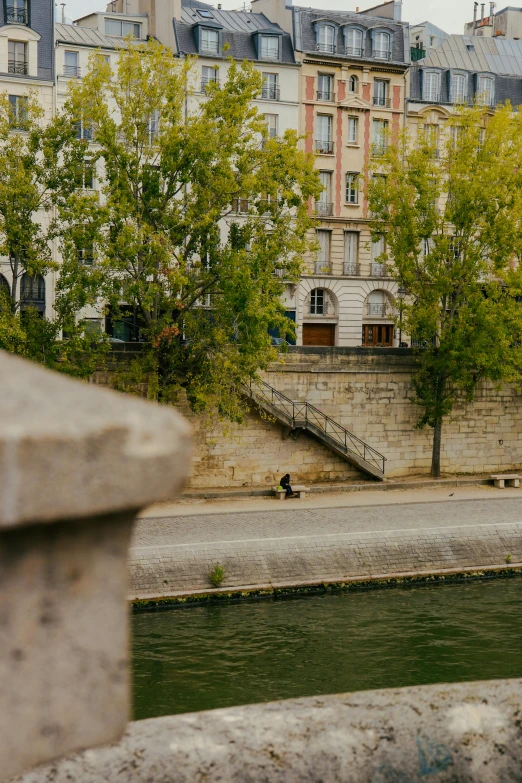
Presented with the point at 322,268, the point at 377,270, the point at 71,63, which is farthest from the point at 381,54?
the point at 71,63

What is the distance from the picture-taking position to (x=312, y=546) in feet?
69.9

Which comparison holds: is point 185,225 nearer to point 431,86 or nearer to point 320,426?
point 320,426

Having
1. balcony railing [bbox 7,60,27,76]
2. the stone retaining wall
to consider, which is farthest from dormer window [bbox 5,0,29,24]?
the stone retaining wall

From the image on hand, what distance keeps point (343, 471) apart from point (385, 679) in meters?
14.3

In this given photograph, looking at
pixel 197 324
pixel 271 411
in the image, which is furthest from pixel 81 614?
pixel 271 411

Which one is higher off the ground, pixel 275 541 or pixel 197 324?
pixel 197 324

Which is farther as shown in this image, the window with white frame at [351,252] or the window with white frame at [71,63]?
the window with white frame at [351,252]

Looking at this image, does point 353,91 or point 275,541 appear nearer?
point 275,541

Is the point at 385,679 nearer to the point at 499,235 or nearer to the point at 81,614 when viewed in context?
the point at 81,614

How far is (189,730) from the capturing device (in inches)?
109

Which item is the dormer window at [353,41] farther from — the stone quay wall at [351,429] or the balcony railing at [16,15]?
the stone quay wall at [351,429]

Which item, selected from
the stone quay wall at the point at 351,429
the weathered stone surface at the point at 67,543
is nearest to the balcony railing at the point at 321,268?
the stone quay wall at the point at 351,429

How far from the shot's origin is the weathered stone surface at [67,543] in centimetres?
162

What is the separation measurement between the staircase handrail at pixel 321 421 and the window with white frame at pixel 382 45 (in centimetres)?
1867
